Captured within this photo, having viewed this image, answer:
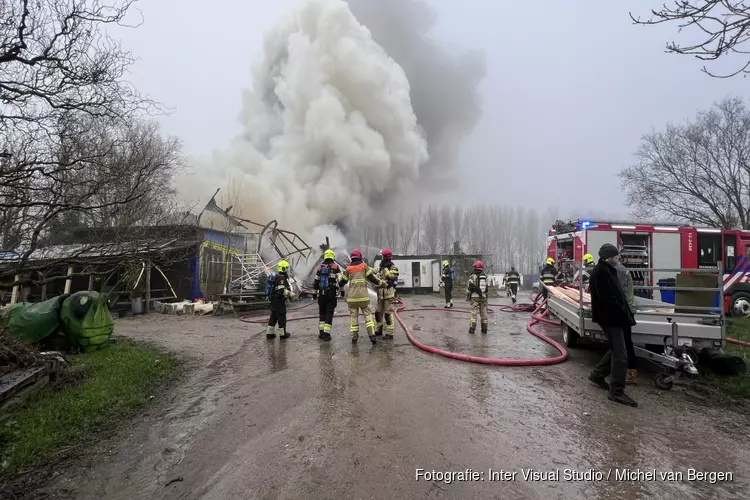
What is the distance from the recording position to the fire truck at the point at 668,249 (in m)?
10.0

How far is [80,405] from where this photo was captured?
11.9 ft

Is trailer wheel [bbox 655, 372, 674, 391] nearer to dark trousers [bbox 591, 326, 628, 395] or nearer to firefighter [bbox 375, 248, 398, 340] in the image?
dark trousers [bbox 591, 326, 628, 395]

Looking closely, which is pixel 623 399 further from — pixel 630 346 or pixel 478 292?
pixel 478 292

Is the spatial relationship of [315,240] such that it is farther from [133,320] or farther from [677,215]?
[677,215]

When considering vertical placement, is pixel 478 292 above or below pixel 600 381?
above

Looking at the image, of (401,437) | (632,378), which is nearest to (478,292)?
(632,378)

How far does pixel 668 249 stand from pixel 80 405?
12827 millimetres

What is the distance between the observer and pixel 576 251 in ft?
33.6

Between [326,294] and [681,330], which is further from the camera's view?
[326,294]

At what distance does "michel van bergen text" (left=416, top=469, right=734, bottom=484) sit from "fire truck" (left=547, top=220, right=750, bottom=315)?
26.8 feet

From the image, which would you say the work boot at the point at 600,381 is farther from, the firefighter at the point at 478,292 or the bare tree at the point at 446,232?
the bare tree at the point at 446,232

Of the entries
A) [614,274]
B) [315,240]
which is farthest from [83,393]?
[315,240]

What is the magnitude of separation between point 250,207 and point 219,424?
61.1 feet

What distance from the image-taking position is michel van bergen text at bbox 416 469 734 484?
2.39 m
